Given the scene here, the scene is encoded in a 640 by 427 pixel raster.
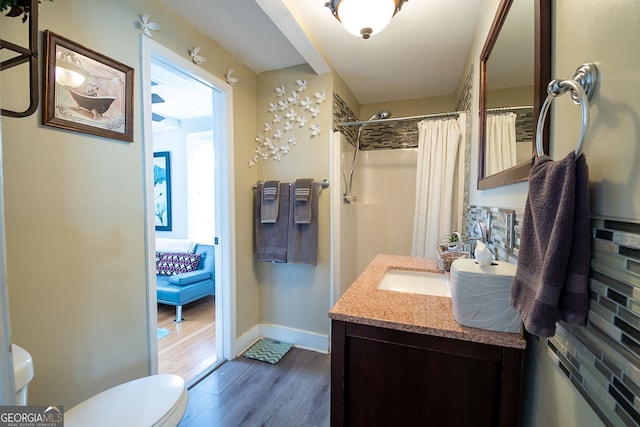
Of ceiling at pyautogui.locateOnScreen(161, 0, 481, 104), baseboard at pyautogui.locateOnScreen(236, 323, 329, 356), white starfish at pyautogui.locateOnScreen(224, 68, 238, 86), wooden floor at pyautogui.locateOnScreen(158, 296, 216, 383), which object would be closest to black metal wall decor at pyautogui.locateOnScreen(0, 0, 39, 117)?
ceiling at pyautogui.locateOnScreen(161, 0, 481, 104)

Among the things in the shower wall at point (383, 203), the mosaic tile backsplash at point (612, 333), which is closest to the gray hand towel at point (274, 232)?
the shower wall at point (383, 203)

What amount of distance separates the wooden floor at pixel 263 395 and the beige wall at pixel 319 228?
38 cm

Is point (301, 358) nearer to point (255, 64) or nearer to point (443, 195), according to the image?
point (443, 195)

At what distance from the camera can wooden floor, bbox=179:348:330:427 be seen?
61.5 inches

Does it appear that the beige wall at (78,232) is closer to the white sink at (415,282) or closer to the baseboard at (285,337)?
the baseboard at (285,337)

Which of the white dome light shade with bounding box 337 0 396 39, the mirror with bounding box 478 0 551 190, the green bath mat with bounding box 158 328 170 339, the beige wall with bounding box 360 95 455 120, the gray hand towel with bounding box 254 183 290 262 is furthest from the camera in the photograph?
the beige wall with bounding box 360 95 455 120

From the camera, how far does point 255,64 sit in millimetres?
2244

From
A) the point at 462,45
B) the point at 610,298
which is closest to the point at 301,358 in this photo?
the point at 610,298

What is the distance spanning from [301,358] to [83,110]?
219 centimetres

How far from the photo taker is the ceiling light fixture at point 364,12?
4.01 ft

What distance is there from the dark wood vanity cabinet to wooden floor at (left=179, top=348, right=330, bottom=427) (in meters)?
0.78

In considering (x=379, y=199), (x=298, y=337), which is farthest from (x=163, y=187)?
(x=379, y=199)

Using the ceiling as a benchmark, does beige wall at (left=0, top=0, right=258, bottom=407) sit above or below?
below

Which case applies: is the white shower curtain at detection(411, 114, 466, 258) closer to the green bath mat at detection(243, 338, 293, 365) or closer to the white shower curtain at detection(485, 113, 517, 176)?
the white shower curtain at detection(485, 113, 517, 176)
